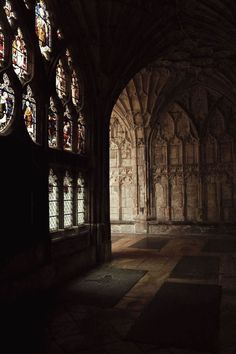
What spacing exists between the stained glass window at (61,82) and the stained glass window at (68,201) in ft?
6.20

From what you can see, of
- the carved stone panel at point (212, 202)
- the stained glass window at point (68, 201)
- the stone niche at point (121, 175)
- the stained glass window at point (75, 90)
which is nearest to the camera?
the stained glass window at point (68, 201)

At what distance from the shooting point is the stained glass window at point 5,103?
17.6 feet

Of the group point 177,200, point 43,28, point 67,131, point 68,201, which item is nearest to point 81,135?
point 67,131

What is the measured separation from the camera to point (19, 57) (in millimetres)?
5973

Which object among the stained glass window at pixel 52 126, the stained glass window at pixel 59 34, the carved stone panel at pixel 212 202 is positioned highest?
the stained glass window at pixel 59 34

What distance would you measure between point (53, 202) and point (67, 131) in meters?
1.86

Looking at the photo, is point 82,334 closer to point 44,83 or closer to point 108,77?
point 44,83

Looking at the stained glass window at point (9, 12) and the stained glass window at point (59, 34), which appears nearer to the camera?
the stained glass window at point (9, 12)

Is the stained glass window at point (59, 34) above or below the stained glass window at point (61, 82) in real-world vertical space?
above

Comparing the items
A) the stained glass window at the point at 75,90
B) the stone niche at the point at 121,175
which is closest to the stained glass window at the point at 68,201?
the stained glass window at the point at 75,90

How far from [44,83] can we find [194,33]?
612 cm

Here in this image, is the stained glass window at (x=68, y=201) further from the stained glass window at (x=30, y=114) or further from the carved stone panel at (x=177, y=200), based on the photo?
the carved stone panel at (x=177, y=200)

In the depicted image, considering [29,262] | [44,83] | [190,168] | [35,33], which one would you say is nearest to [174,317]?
[29,262]

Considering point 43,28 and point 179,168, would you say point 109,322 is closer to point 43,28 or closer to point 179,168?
point 43,28
